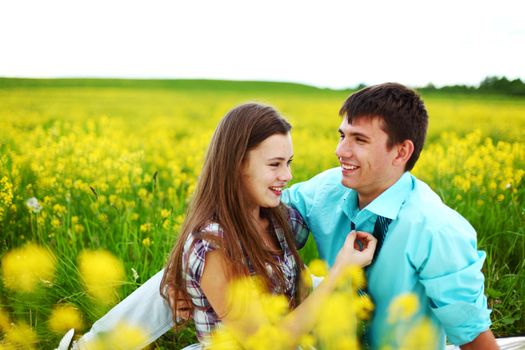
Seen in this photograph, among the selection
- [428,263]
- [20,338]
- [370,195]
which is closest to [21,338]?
[20,338]

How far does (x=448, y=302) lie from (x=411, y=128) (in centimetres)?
82

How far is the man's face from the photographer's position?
2527 millimetres

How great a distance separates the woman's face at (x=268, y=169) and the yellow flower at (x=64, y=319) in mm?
1341

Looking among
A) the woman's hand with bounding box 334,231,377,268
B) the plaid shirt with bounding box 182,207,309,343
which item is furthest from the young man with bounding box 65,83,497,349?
the plaid shirt with bounding box 182,207,309,343

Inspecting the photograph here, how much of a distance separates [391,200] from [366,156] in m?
0.23

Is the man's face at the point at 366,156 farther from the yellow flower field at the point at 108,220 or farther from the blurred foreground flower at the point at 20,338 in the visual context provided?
the blurred foreground flower at the point at 20,338

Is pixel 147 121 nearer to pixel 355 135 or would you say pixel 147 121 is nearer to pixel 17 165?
pixel 17 165

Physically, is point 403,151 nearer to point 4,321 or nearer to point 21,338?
point 21,338

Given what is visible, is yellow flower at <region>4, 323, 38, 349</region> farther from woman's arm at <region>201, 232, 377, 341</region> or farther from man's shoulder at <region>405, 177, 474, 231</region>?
man's shoulder at <region>405, 177, 474, 231</region>

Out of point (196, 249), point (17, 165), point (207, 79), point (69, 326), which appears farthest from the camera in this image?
point (207, 79)

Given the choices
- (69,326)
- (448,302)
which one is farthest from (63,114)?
(448,302)

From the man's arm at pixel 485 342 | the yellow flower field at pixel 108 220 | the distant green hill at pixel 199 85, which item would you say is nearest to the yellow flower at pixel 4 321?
the yellow flower field at pixel 108 220

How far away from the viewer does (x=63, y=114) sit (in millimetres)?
8750

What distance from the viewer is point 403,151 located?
2.58m
